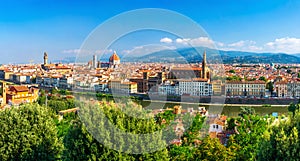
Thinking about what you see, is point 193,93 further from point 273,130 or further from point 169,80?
point 273,130

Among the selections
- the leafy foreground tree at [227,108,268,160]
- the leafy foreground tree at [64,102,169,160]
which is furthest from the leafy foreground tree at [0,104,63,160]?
the leafy foreground tree at [227,108,268,160]

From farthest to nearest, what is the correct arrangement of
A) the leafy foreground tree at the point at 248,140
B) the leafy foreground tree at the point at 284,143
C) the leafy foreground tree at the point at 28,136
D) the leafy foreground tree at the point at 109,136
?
the leafy foreground tree at the point at 248,140
the leafy foreground tree at the point at 28,136
the leafy foreground tree at the point at 109,136
the leafy foreground tree at the point at 284,143

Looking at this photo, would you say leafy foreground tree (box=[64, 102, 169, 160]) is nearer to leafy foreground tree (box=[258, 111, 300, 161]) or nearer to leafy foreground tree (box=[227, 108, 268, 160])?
leafy foreground tree (box=[258, 111, 300, 161])

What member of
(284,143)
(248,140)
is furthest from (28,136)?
(248,140)

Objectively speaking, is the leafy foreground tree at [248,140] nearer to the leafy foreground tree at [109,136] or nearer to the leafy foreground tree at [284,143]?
the leafy foreground tree at [284,143]

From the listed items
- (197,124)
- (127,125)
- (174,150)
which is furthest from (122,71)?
(127,125)

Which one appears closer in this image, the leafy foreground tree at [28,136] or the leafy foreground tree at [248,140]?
the leafy foreground tree at [28,136]

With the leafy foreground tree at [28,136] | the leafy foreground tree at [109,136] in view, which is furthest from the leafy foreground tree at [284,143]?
the leafy foreground tree at [28,136]
